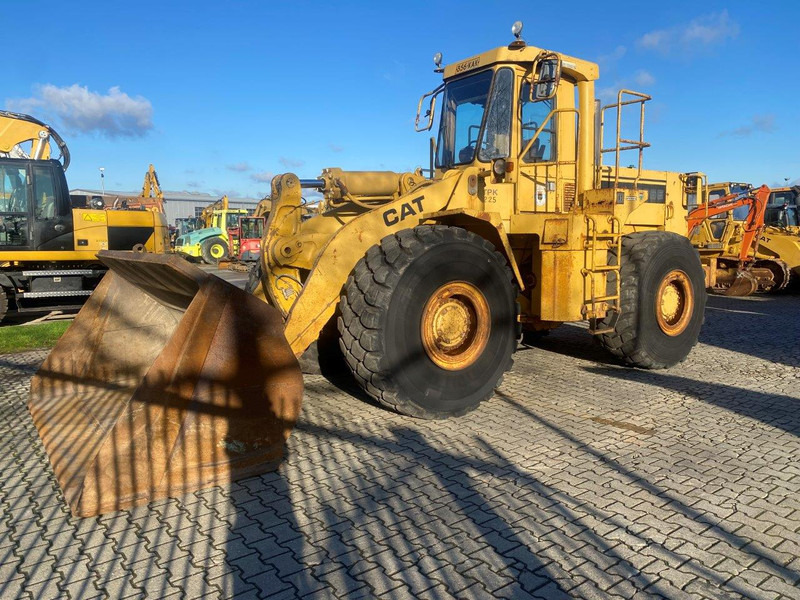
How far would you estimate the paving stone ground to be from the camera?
2912 mm

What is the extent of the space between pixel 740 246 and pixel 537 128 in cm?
1070

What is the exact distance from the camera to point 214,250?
1143 inches

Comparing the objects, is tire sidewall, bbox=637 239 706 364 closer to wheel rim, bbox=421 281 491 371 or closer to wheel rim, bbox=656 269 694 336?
wheel rim, bbox=656 269 694 336

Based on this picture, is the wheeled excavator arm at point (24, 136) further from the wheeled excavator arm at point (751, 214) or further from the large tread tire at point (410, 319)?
the wheeled excavator arm at point (751, 214)

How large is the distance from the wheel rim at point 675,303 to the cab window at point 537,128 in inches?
82.3

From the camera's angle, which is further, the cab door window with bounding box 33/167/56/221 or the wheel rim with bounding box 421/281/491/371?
the cab door window with bounding box 33/167/56/221

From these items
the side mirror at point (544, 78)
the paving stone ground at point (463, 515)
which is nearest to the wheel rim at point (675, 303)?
the paving stone ground at point (463, 515)

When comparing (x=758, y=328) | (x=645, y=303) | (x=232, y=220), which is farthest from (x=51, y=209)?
(x=232, y=220)

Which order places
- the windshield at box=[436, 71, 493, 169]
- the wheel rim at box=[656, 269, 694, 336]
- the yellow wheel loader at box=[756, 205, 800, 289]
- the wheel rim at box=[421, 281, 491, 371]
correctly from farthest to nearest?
1. the yellow wheel loader at box=[756, 205, 800, 289]
2. the wheel rim at box=[656, 269, 694, 336]
3. the windshield at box=[436, 71, 493, 169]
4. the wheel rim at box=[421, 281, 491, 371]

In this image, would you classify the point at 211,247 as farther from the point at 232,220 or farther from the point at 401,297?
the point at 401,297

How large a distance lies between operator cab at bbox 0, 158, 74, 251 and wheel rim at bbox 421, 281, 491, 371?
9010 mm

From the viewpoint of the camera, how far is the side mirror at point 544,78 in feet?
18.6

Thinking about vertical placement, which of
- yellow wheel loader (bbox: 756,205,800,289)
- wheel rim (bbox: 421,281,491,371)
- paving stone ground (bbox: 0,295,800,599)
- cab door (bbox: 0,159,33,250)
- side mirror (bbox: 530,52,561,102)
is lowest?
paving stone ground (bbox: 0,295,800,599)

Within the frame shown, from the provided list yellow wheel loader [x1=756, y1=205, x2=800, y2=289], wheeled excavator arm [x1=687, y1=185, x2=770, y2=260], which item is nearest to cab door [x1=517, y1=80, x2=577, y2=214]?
wheeled excavator arm [x1=687, y1=185, x2=770, y2=260]
